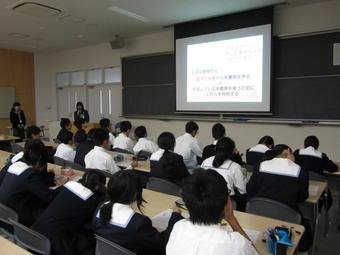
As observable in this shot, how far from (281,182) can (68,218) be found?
159 centimetres

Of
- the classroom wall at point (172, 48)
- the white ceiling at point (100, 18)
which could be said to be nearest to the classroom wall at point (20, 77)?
the classroom wall at point (172, 48)

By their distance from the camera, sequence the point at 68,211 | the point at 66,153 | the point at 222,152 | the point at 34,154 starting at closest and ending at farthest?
the point at 68,211 → the point at 34,154 → the point at 222,152 → the point at 66,153

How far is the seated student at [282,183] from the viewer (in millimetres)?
2209

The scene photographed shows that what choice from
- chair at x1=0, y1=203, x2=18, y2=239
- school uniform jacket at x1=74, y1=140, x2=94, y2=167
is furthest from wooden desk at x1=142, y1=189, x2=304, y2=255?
school uniform jacket at x1=74, y1=140, x2=94, y2=167

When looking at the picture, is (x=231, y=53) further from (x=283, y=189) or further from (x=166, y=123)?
(x=283, y=189)

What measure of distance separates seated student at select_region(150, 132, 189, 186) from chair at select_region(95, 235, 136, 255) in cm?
144

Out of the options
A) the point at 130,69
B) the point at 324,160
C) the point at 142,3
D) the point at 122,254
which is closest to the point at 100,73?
the point at 130,69

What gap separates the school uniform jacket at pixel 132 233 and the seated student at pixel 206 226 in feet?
0.82

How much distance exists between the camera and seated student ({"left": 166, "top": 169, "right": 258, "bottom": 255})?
1.13m

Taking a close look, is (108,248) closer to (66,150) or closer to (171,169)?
(171,169)

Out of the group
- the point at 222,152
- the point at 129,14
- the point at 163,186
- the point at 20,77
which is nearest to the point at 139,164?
the point at 163,186

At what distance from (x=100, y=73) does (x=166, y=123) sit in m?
2.97

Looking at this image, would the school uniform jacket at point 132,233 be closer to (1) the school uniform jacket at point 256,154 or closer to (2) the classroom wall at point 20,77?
(1) the school uniform jacket at point 256,154

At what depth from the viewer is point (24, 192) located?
85.6 inches
